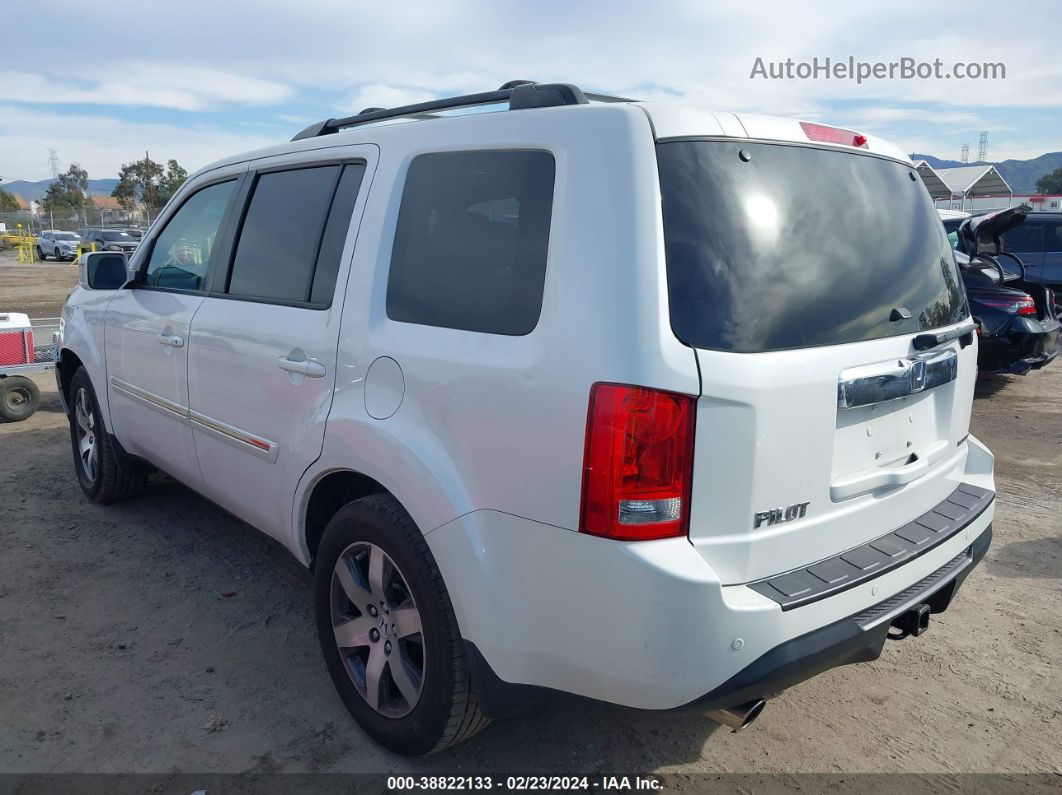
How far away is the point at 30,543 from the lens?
4.44 m

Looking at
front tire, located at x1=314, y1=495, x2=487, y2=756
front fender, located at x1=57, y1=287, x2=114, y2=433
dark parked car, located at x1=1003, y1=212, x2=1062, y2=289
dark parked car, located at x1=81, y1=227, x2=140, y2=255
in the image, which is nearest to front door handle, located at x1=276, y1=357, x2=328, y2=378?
front tire, located at x1=314, y1=495, x2=487, y2=756

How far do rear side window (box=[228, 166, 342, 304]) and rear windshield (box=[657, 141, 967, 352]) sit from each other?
1.45 meters

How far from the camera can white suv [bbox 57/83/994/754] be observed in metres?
1.98

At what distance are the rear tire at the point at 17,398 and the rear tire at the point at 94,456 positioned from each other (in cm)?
230

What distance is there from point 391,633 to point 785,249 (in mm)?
1652

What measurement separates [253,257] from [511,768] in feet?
7.10

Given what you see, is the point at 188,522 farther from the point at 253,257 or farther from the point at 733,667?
the point at 733,667

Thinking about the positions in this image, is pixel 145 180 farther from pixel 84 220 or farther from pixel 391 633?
pixel 391 633

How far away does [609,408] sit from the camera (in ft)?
6.38

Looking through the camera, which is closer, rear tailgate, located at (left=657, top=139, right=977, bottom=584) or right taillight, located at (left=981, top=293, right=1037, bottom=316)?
rear tailgate, located at (left=657, top=139, right=977, bottom=584)

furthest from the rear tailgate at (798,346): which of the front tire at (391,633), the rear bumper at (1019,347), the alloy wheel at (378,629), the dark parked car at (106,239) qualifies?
the dark parked car at (106,239)

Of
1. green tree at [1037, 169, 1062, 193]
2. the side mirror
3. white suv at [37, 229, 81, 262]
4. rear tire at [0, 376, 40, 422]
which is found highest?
green tree at [1037, 169, 1062, 193]

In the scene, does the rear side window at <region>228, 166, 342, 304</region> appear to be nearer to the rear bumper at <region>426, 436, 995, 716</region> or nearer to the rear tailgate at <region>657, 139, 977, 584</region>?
the rear bumper at <region>426, 436, 995, 716</region>

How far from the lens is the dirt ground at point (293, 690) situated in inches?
106
